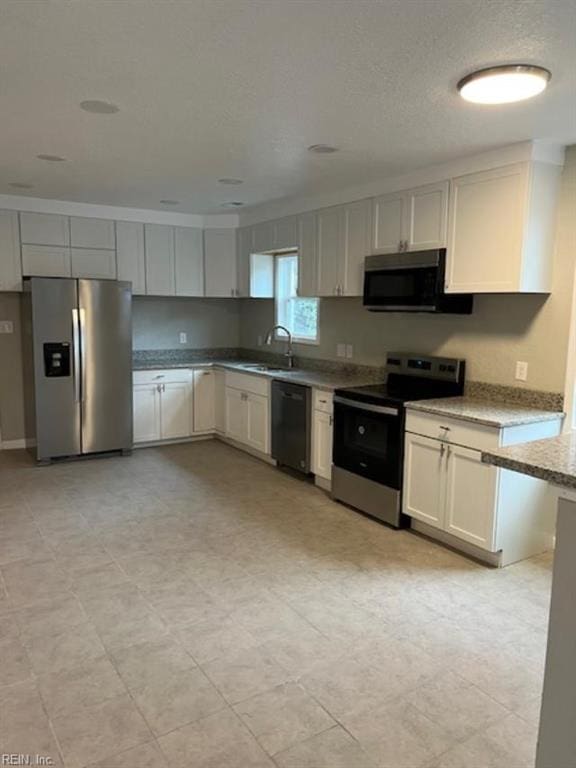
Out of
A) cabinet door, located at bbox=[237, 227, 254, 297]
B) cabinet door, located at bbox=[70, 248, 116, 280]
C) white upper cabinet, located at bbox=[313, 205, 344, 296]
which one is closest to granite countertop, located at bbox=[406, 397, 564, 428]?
white upper cabinet, located at bbox=[313, 205, 344, 296]

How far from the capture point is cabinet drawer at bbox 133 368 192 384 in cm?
559

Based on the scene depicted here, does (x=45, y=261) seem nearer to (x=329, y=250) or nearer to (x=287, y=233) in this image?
(x=287, y=233)

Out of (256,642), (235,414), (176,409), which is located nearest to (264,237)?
(235,414)

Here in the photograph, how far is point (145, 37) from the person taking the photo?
2.00 m

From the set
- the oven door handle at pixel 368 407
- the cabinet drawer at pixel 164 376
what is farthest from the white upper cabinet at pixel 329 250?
the cabinet drawer at pixel 164 376

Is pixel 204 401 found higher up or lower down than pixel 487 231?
lower down

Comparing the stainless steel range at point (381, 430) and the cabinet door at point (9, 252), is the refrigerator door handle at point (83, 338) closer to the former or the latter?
the cabinet door at point (9, 252)

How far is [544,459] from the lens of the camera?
5.59ft

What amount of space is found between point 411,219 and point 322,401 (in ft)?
5.00

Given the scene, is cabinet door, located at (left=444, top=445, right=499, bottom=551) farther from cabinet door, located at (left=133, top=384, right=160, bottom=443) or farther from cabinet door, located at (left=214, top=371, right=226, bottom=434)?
cabinet door, located at (left=133, top=384, right=160, bottom=443)

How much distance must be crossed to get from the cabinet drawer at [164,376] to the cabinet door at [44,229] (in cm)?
146

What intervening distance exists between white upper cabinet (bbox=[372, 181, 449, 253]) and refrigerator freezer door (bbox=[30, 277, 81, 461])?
108 inches

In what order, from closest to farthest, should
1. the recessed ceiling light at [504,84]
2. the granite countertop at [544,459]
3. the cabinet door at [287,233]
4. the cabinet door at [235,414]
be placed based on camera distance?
the granite countertop at [544,459] < the recessed ceiling light at [504,84] < the cabinet door at [287,233] < the cabinet door at [235,414]

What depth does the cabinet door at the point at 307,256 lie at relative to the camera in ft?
16.0
